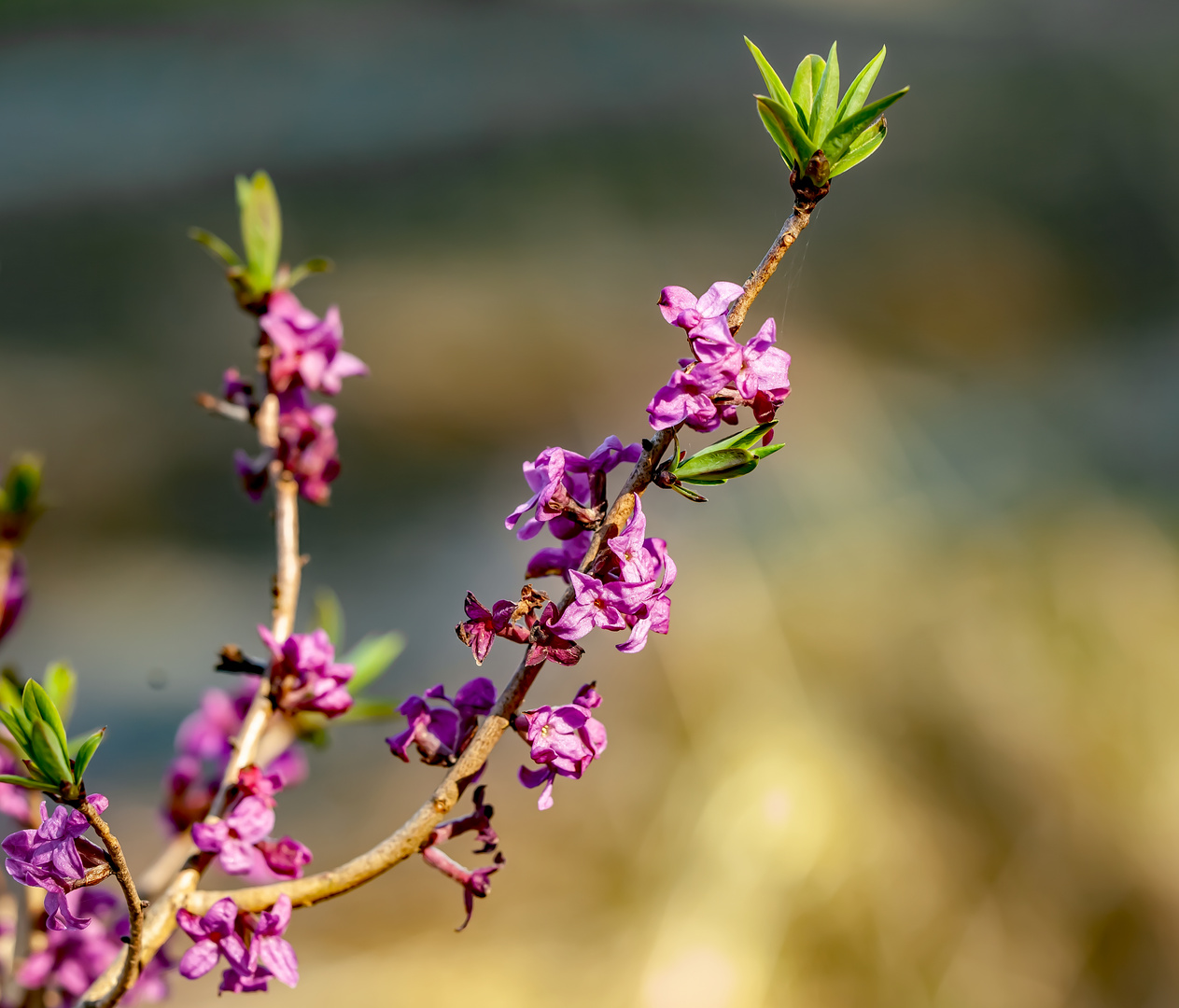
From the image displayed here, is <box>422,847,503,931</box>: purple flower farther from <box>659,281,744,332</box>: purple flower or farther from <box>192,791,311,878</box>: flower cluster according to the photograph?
<box>659,281,744,332</box>: purple flower

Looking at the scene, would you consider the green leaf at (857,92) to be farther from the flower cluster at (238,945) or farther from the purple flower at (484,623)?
the flower cluster at (238,945)

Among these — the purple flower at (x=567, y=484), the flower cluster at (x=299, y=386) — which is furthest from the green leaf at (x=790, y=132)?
the flower cluster at (x=299, y=386)

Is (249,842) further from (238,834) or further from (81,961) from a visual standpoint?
(81,961)

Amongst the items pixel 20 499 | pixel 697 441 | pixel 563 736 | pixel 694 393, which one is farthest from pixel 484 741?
pixel 697 441

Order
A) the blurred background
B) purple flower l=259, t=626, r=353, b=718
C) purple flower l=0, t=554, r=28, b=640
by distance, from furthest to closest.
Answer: the blurred background → purple flower l=0, t=554, r=28, b=640 → purple flower l=259, t=626, r=353, b=718

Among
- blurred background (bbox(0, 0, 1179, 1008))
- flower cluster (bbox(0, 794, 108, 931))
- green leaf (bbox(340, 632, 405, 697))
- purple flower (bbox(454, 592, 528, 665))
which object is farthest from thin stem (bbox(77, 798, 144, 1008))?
blurred background (bbox(0, 0, 1179, 1008))

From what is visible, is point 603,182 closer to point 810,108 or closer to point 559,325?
point 559,325
